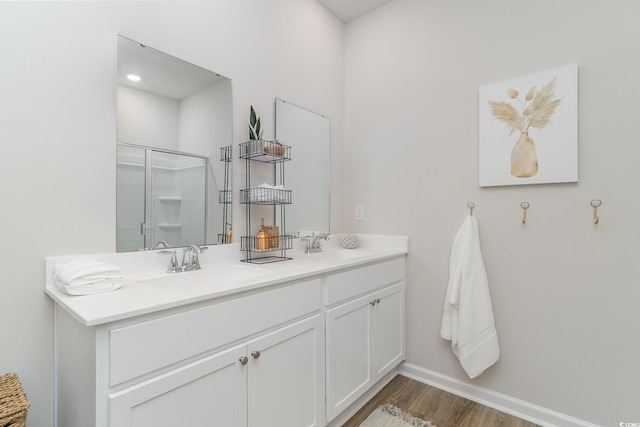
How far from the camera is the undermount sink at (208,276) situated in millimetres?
1329

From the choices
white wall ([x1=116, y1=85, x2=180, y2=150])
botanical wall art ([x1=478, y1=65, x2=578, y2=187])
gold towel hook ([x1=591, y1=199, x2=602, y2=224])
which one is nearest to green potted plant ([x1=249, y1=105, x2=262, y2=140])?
white wall ([x1=116, y1=85, x2=180, y2=150])

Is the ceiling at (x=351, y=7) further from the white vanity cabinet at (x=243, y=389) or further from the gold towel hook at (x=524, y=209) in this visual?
the white vanity cabinet at (x=243, y=389)

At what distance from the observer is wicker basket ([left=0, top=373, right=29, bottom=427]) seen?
85 cm

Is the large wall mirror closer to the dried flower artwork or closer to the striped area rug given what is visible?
the striped area rug

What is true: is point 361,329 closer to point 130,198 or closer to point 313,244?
point 313,244

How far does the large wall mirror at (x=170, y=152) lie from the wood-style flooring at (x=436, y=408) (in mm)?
1385

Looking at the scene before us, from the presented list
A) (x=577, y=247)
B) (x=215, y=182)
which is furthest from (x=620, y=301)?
(x=215, y=182)

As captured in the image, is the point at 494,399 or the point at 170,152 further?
the point at 494,399

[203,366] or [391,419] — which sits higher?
[203,366]

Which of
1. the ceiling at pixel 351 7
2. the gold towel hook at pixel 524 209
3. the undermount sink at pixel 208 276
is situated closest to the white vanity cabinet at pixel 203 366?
the undermount sink at pixel 208 276

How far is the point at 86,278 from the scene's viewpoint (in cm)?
102

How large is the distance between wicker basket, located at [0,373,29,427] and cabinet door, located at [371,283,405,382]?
1551 millimetres

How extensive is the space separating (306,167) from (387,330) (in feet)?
4.14

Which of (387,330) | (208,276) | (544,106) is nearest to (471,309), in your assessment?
(387,330)
